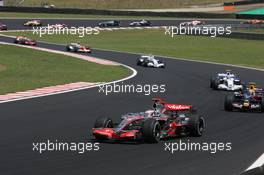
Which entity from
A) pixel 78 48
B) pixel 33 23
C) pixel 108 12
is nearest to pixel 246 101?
pixel 78 48

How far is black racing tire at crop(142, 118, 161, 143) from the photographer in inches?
619

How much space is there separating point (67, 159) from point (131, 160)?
4.01 feet

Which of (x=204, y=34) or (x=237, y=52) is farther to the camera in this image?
(x=204, y=34)

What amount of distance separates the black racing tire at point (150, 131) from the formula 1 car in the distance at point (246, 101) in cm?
766

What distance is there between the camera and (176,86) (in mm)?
32375

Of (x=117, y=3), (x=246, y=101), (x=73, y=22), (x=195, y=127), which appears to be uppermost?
(x=195, y=127)

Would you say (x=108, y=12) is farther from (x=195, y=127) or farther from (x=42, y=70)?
(x=195, y=127)

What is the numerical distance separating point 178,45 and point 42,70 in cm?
3119

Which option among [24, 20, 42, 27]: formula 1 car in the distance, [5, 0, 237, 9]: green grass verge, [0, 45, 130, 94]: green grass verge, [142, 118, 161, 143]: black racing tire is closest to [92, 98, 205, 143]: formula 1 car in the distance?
[142, 118, 161, 143]: black racing tire

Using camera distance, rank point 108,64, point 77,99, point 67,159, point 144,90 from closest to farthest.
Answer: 1. point 67,159
2. point 77,99
3. point 144,90
4. point 108,64

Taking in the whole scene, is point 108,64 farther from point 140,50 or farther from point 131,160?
point 131,160

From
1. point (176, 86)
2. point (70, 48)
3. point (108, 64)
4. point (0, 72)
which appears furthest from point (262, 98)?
point (70, 48)

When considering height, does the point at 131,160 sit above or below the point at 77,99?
above

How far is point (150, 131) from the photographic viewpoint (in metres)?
15.7
